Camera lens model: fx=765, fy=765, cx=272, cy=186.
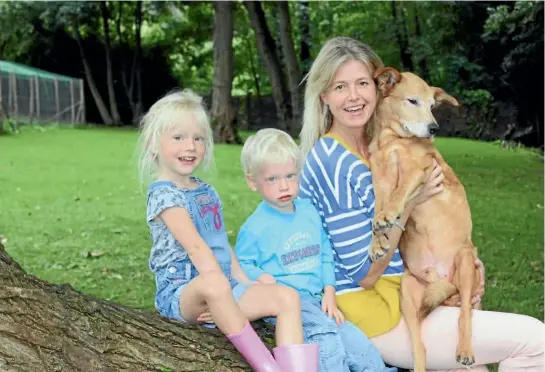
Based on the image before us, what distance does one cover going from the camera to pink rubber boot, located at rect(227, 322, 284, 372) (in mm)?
2758

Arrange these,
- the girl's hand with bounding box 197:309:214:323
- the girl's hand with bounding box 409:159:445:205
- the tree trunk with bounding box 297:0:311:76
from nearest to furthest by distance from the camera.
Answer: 1. the girl's hand with bounding box 197:309:214:323
2. the girl's hand with bounding box 409:159:445:205
3. the tree trunk with bounding box 297:0:311:76

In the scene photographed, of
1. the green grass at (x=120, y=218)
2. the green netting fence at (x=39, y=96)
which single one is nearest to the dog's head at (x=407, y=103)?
the green grass at (x=120, y=218)

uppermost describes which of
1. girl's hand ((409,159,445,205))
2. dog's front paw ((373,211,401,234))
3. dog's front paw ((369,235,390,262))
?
girl's hand ((409,159,445,205))

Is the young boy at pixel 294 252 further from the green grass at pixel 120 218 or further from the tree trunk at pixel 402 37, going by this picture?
the tree trunk at pixel 402 37

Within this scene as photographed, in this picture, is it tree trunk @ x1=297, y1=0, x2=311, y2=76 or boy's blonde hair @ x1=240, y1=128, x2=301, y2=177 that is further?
tree trunk @ x1=297, y1=0, x2=311, y2=76

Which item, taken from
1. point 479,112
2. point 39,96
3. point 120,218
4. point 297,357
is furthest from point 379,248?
point 39,96

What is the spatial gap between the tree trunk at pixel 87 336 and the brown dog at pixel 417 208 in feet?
2.09

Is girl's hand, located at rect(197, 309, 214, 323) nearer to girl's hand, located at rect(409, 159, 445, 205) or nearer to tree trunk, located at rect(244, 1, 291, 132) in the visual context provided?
girl's hand, located at rect(409, 159, 445, 205)

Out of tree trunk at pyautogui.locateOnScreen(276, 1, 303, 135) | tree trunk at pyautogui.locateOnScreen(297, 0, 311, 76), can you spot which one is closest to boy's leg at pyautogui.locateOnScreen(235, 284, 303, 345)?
tree trunk at pyautogui.locateOnScreen(276, 1, 303, 135)

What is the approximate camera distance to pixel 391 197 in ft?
10.6

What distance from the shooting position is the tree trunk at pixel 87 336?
2465mm

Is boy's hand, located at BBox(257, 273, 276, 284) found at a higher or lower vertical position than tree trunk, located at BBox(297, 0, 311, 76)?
lower

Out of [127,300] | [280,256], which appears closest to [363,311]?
[280,256]

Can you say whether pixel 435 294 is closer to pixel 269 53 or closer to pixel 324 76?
pixel 324 76
